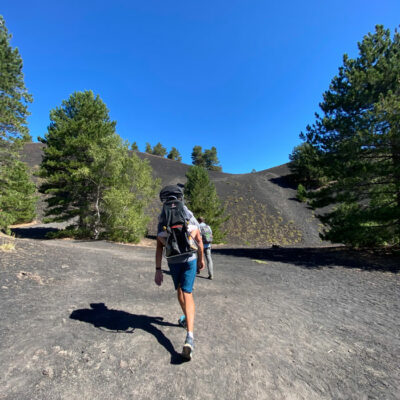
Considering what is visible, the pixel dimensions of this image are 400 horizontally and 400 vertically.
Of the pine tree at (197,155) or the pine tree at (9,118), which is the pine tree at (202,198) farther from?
the pine tree at (197,155)

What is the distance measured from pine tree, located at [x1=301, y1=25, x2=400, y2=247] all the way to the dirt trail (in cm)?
500

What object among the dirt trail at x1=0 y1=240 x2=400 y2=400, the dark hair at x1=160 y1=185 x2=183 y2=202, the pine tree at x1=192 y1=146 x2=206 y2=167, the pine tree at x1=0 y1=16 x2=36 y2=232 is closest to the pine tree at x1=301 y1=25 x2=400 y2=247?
the dirt trail at x1=0 y1=240 x2=400 y2=400

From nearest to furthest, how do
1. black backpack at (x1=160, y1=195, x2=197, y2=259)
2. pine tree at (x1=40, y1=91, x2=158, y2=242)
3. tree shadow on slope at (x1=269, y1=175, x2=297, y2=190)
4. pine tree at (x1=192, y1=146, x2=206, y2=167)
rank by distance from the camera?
black backpack at (x1=160, y1=195, x2=197, y2=259) < pine tree at (x1=40, y1=91, x2=158, y2=242) < tree shadow on slope at (x1=269, y1=175, x2=297, y2=190) < pine tree at (x1=192, y1=146, x2=206, y2=167)

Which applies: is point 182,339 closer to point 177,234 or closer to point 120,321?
point 120,321

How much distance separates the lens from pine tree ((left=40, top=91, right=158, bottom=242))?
48.5ft

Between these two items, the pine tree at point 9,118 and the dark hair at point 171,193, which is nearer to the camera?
the dark hair at point 171,193

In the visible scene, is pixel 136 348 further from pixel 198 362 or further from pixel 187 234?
pixel 187 234

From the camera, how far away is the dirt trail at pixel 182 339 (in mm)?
1998

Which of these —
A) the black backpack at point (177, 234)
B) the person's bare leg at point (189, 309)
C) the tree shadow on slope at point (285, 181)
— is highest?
the tree shadow on slope at point (285, 181)

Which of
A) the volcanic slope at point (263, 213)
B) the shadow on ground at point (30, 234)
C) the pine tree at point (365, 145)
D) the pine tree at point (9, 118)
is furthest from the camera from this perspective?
the volcanic slope at point (263, 213)

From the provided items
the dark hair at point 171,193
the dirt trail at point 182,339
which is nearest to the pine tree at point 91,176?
the dirt trail at point 182,339

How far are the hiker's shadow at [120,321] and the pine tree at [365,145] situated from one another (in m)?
9.80

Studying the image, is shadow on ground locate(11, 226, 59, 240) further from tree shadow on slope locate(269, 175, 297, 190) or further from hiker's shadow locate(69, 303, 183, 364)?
tree shadow on slope locate(269, 175, 297, 190)

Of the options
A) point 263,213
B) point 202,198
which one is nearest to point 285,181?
point 263,213
